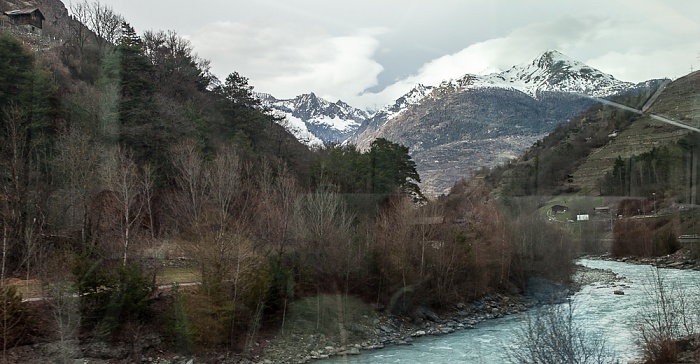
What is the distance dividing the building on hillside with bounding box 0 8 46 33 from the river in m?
42.5

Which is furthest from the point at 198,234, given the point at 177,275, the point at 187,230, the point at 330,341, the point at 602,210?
the point at 602,210

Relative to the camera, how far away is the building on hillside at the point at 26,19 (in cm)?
4643

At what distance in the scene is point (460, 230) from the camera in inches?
1169

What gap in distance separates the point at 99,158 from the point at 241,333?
10802 millimetres

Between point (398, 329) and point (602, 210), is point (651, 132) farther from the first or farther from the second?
point (398, 329)

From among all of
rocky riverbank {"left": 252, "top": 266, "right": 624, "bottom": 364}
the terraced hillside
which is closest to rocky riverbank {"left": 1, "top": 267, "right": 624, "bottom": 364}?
rocky riverbank {"left": 252, "top": 266, "right": 624, "bottom": 364}

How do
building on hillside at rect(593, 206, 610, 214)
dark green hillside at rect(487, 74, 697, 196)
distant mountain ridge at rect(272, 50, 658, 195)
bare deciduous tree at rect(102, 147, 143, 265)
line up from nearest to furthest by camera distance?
bare deciduous tree at rect(102, 147, 143, 265) < dark green hillside at rect(487, 74, 697, 196) < building on hillside at rect(593, 206, 610, 214) < distant mountain ridge at rect(272, 50, 658, 195)

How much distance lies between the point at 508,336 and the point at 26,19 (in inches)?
1881

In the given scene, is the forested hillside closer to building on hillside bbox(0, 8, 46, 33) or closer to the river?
the river

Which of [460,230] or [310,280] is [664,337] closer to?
[310,280]

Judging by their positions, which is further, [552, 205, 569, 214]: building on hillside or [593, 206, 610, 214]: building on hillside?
[593, 206, 610, 214]: building on hillside

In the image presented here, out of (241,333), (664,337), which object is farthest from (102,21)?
(664,337)

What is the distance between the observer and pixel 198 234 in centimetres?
2150

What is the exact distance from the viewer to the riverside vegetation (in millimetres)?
→ 18422
